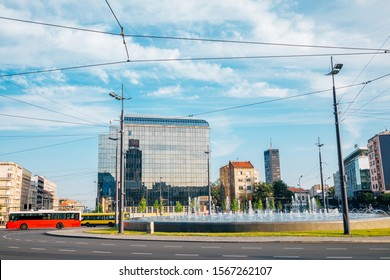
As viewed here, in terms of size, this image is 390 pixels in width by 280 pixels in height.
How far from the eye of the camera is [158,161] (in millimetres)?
114000

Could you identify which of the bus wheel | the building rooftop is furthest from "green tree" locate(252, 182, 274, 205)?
the bus wheel

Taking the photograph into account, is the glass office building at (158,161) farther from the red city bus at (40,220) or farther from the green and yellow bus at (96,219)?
the red city bus at (40,220)

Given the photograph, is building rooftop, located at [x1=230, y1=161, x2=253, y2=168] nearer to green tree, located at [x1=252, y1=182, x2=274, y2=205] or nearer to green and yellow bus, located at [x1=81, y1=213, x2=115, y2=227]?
green tree, located at [x1=252, y1=182, x2=274, y2=205]

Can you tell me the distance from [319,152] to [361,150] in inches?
4209

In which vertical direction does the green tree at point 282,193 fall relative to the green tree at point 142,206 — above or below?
above

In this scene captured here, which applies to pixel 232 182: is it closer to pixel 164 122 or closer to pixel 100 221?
pixel 164 122

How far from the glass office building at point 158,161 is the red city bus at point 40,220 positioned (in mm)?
57240

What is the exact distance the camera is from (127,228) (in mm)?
34062

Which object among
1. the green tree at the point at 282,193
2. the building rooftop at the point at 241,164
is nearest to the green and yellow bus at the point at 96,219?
the green tree at the point at 282,193

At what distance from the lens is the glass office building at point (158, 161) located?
111812 millimetres

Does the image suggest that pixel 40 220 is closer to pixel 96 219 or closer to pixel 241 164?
pixel 96 219

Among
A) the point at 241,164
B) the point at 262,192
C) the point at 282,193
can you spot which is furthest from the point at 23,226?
the point at 241,164

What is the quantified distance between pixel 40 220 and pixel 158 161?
207ft
